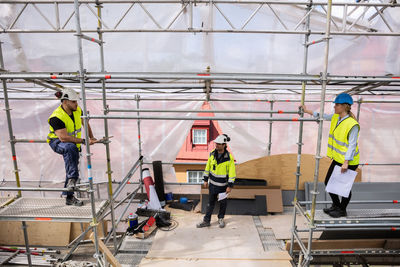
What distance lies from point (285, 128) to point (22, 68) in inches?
269

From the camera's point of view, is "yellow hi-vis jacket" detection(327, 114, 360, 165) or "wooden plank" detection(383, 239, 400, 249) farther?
"wooden plank" detection(383, 239, 400, 249)

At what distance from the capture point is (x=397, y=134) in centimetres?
675

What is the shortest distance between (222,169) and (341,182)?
214 centimetres

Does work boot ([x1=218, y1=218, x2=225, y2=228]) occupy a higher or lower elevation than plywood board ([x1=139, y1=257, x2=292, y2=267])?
higher

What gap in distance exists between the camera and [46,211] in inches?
134

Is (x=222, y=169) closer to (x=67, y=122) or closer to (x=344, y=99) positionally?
(x=344, y=99)

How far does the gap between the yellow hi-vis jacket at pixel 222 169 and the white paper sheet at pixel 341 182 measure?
185 centimetres

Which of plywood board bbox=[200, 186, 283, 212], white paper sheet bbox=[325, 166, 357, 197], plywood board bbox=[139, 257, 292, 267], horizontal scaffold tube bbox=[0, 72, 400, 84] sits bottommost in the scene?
plywood board bbox=[139, 257, 292, 267]

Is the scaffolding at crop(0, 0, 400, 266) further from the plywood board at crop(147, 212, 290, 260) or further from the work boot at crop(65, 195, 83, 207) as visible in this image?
the plywood board at crop(147, 212, 290, 260)

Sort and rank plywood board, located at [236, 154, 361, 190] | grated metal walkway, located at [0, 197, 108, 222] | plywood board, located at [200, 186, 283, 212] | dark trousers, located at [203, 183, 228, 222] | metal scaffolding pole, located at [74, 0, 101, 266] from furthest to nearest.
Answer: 1. plywood board, located at [236, 154, 361, 190]
2. plywood board, located at [200, 186, 283, 212]
3. dark trousers, located at [203, 183, 228, 222]
4. grated metal walkway, located at [0, 197, 108, 222]
5. metal scaffolding pole, located at [74, 0, 101, 266]

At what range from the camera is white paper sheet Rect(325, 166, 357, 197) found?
131 inches

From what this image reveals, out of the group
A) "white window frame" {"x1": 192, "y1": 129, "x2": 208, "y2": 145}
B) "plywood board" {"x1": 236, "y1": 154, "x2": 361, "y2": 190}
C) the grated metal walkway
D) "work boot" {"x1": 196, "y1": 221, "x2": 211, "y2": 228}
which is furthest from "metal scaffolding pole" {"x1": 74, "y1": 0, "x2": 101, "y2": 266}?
"white window frame" {"x1": 192, "y1": 129, "x2": 208, "y2": 145}

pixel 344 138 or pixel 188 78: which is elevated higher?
pixel 188 78

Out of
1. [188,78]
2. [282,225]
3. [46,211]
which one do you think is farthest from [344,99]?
[46,211]
